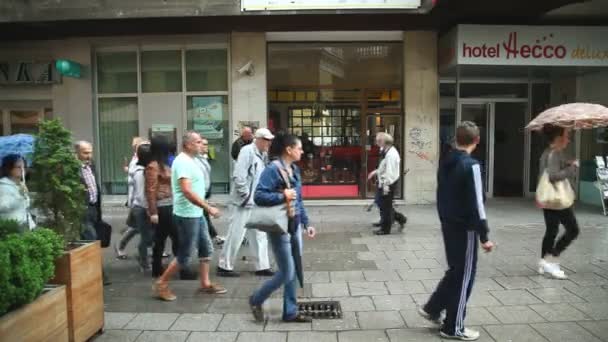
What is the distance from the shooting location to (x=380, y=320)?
189 inches

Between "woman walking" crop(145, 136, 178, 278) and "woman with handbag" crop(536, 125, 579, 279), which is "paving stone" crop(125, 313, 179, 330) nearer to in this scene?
"woman walking" crop(145, 136, 178, 278)

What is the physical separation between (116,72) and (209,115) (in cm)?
252

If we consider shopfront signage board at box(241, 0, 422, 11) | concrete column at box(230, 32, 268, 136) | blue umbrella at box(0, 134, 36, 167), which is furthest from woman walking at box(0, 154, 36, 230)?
concrete column at box(230, 32, 268, 136)

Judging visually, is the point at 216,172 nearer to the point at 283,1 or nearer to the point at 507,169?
the point at 283,1

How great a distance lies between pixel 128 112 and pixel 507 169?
31.9ft

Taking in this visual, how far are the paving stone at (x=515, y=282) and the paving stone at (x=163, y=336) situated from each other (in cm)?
355

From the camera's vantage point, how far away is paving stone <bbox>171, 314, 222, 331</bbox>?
15.3ft

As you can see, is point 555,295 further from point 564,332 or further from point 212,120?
point 212,120

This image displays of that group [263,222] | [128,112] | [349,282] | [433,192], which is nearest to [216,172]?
[128,112]

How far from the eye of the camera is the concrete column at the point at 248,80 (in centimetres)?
1178

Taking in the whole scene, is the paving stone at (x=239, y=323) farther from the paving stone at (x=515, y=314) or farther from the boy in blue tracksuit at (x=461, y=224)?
the paving stone at (x=515, y=314)

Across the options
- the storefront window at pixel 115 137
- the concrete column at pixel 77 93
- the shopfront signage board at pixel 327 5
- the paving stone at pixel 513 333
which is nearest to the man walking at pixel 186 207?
the paving stone at pixel 513 333

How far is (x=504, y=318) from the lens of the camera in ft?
15.7

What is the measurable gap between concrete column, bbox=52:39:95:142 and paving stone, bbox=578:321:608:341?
1108 cm
